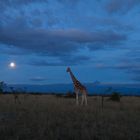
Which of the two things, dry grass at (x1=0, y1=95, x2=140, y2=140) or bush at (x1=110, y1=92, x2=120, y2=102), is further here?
bush at (x1=110, y1=92, x2=120, y2=102)

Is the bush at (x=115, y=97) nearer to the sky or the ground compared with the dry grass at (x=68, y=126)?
nearer to the sky

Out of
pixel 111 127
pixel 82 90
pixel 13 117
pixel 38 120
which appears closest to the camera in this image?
pixel 111 127

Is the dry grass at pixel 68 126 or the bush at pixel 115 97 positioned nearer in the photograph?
the dry grass at pixel 68 126

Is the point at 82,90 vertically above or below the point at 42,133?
above

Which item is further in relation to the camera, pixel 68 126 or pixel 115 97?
pixel 115 97

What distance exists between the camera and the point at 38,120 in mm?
13000

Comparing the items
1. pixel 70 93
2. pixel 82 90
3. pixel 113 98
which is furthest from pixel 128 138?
pixel 70 93

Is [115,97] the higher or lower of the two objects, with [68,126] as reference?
higher

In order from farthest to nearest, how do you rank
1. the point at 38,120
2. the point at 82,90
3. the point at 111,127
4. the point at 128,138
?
the point at 82,90, the point at 38,120, the point at 111,127, the point at 128,138

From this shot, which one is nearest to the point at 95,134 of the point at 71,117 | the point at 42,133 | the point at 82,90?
the point at 42,133

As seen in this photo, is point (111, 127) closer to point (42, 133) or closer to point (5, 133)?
point (42, 133)

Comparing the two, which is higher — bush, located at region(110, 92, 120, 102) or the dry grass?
bush, located at region(110, 92, 120, 102)

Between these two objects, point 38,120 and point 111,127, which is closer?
point 111,127

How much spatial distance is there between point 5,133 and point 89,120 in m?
3.90
